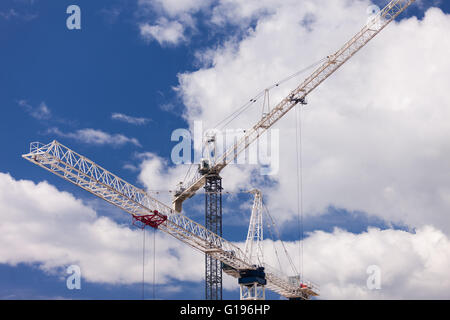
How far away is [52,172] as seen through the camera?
101375mm

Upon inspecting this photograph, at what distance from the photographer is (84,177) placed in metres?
105

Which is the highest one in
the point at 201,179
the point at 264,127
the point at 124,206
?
the point at 264,127
